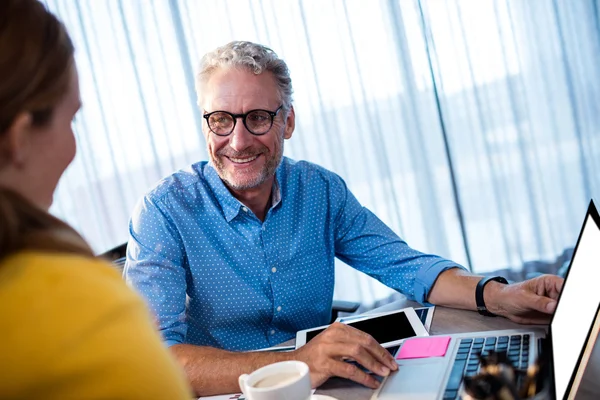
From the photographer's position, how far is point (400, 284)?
1641 millimetres

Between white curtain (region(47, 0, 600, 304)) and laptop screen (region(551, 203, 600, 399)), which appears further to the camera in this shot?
white curtain (region(47, 0, 600, 304))

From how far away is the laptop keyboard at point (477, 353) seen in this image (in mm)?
998

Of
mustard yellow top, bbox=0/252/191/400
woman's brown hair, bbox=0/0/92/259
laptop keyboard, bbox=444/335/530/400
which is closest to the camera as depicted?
mustard yellow top, bbox=0/252/191/400

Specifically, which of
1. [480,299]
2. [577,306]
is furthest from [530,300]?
[577,306]

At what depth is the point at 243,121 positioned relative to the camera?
1.70 m

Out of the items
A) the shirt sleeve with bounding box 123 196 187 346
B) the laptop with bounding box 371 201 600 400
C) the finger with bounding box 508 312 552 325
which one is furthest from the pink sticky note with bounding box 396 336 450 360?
the shirt sleeve with bounding box 123 196 187 346

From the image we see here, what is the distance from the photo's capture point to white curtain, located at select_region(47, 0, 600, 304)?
10.9ft

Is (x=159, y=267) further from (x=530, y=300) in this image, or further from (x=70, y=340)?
(x=70, y=340)

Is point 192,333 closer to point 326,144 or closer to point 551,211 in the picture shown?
point 326,144

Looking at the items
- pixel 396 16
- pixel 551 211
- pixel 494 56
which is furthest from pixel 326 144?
pixel 551 211

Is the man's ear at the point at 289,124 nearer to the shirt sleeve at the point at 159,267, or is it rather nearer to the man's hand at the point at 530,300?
the shirt sleeve at the point at 159,267

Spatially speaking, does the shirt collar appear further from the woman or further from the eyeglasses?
the woman

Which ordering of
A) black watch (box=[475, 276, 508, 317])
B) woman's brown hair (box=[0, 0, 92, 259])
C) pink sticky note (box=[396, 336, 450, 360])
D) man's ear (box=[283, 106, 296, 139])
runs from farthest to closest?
man's ear (box=[283, 106, 296, 139]), black watch (box=[475, 276, 508, 317]), pink sticky note (box=[396, 336, 450, 360]), woman's brown hair (box=[0, 0, 92, 259])

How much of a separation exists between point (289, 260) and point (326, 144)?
180 cm
